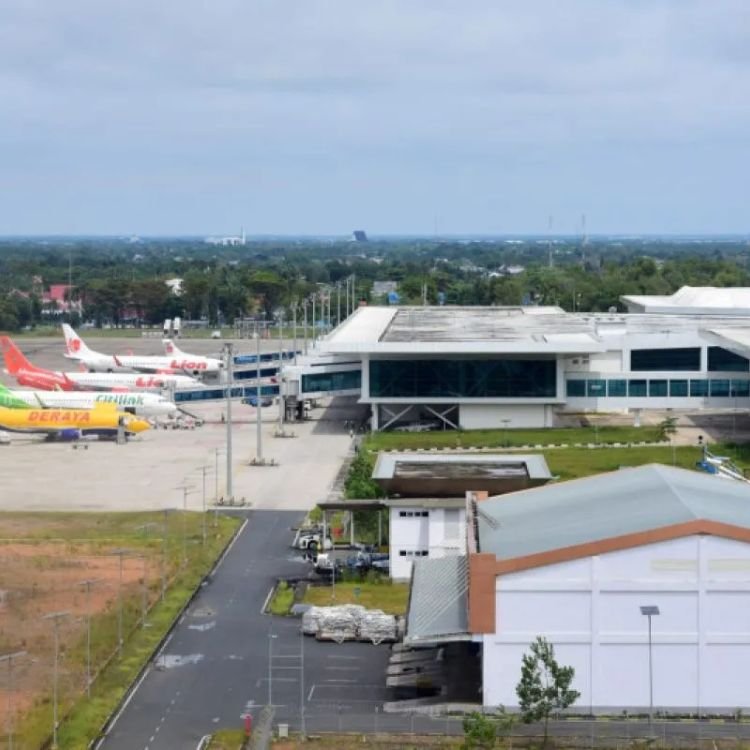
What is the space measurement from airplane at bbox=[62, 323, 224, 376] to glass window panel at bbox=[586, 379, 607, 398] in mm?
48606

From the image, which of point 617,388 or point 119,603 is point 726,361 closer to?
point 617,388

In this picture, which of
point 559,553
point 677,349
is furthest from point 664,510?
point 677,349

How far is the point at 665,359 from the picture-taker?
112 metres

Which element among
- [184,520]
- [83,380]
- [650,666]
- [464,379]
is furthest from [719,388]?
[650,666]

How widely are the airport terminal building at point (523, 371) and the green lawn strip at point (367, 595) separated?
42.9m

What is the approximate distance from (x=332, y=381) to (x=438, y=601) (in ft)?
223

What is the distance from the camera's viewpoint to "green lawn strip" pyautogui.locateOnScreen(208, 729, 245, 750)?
4181 cm

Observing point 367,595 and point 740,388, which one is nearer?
point 367,595

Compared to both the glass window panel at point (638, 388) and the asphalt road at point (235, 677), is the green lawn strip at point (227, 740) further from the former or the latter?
the glass window panel at point (638, 388)

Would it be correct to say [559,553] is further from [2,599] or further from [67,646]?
[2,599]

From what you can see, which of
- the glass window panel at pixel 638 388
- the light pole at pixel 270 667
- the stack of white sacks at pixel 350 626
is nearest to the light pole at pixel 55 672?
the light pole at pixel 270 667

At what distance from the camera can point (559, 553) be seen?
45.3 meters

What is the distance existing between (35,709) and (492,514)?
17.3 meters

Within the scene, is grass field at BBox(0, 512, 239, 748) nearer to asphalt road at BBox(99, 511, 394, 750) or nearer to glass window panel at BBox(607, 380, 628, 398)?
asphalt road at BBox(99, 511, 394, 750)
